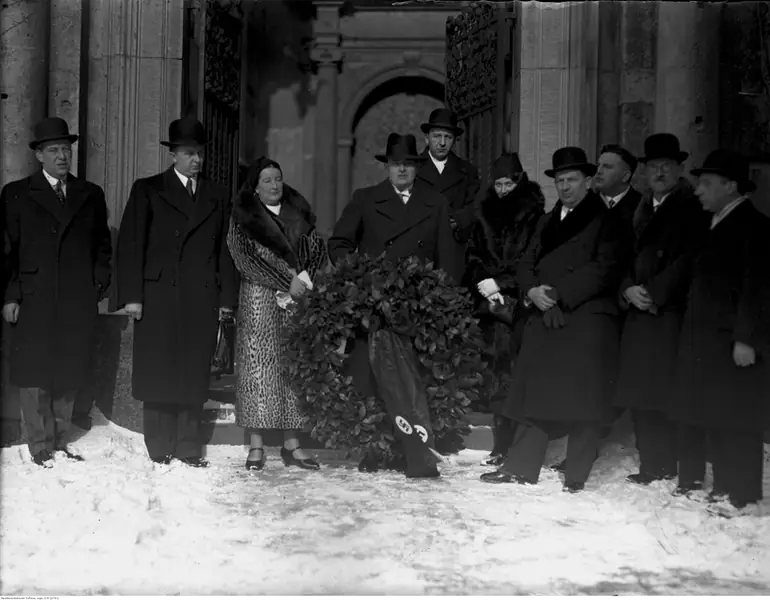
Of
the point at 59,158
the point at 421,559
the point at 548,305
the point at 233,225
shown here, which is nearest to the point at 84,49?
the point at 59,158

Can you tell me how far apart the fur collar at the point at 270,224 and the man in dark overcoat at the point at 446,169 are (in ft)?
3.59

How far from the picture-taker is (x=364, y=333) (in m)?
6.36

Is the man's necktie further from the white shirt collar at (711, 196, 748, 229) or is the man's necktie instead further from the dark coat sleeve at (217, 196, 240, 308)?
the white shirt collar at (711, 196, 748, 229)

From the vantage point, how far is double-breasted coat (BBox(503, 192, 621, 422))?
5.97m

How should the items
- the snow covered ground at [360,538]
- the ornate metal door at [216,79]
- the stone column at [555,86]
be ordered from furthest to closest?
the ornate metal door at [216,79] → the stone column at [555,86] → the snow covered ground at [360,538]

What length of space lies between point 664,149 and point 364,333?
2116 millimetres

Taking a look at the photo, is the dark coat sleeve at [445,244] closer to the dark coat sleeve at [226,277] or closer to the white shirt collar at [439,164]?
the white shirt collar at [439,164]

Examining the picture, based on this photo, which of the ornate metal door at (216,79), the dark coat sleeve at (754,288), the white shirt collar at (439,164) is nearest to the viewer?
the dark coat sleeve at (754,288)

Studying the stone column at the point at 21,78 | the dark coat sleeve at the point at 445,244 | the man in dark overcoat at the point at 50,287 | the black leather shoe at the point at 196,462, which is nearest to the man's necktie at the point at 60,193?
the man in dark overcoat at the point at 50,287

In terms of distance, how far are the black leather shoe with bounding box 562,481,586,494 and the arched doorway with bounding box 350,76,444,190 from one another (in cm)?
650

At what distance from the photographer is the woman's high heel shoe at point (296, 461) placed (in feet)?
21.2

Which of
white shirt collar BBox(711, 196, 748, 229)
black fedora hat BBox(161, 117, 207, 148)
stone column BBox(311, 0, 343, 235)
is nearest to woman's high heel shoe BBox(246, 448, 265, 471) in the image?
black fedora hat BBox(161, 117, 207, 148)

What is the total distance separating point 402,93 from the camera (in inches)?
474

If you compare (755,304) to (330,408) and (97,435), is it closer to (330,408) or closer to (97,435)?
(330,408)
